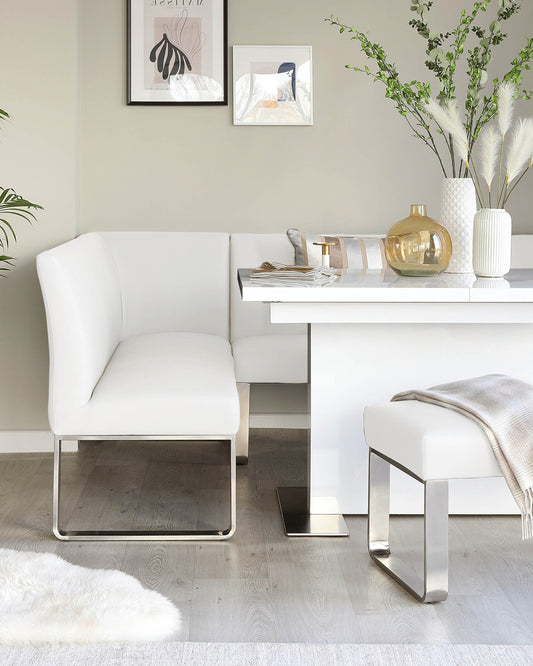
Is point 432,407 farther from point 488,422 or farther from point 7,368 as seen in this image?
point 7,368

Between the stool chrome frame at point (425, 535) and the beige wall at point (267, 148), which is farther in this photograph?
the beige wall at point (267, 148)

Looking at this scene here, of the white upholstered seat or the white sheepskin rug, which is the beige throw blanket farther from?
the white sheepskin rug

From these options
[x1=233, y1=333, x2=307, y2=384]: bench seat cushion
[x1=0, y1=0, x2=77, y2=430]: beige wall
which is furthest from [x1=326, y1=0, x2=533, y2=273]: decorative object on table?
[x1=0, y1=0, x2=77, y2=430]: beige wall

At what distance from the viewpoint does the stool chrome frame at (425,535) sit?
2.18 meters

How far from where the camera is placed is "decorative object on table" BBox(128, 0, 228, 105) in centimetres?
399

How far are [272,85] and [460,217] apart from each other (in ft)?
4.93

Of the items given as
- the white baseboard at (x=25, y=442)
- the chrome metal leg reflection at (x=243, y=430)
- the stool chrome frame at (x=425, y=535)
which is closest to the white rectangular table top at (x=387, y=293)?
the stool chrome frame at (x=425, y=535)

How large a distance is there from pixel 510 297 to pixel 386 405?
0.47 m

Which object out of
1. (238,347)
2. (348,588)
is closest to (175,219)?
(238,347)

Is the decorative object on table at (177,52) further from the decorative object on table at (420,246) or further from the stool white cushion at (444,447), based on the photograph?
the stool white cushion at (444,447)

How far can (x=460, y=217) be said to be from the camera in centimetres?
291

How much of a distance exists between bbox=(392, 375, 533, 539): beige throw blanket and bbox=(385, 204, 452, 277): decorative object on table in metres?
0.58

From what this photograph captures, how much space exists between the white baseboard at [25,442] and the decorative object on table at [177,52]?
157 centimetres

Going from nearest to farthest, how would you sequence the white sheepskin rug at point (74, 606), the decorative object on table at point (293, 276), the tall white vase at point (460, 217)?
the white sheepskin rug at point (74, 606)
the decorative object on table at point (293, 276)
the tall white vase at point (460, 217)
